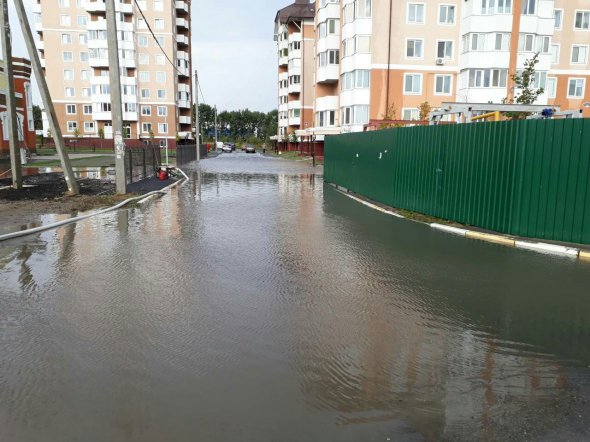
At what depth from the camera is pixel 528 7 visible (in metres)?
39.6

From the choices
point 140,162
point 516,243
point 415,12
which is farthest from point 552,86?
point 516,243

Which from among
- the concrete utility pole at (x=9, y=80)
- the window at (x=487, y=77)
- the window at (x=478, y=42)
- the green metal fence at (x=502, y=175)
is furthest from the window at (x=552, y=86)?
the concrete utility pole at (x=9, y=80)

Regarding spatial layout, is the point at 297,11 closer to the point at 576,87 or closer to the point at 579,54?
the point at 579,54

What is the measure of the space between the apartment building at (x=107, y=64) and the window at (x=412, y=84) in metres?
40.9

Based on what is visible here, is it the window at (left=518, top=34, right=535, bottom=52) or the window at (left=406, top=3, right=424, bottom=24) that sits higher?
the window at (left=406, top=3, right=424, bottom=24)

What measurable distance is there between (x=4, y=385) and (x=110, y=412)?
98 cm

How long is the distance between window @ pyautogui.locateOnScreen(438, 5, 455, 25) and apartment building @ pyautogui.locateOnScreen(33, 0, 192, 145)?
42.5 m

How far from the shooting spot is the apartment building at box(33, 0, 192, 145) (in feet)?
234

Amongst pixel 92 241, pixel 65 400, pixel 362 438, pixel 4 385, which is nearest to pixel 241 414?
pixel 362 438

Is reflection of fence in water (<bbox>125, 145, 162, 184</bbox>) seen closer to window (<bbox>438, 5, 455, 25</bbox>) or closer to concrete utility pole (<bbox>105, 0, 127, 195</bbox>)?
concrete utility pole (<bbox>105, 0, 127, 195</bbox>)

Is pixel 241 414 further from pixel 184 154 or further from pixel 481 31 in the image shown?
pixel 481 31

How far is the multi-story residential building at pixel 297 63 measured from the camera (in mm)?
72000

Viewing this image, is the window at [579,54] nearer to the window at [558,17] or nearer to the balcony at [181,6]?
the window at [558,17]

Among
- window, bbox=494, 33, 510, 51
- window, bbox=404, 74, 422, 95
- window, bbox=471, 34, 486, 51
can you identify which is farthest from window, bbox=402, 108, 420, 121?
window, bbox=494, 33, 510, 51
